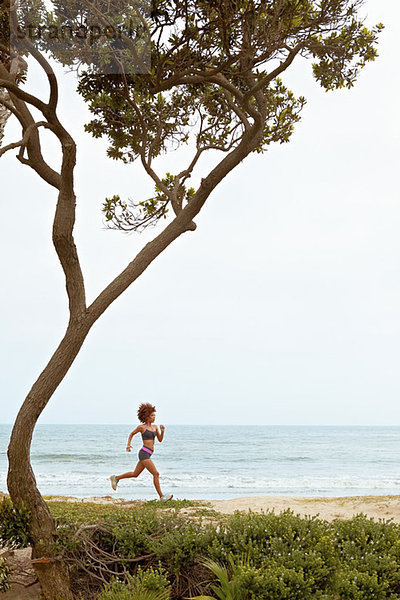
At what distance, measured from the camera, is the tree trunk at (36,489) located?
5383mm

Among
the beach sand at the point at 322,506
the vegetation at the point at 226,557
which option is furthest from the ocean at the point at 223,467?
the vegetation at the point at 226,557

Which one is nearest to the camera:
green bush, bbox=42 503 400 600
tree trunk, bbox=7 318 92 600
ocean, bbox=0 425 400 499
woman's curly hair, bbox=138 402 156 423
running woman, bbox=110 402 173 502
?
green bush, bbox=42 503 400 600

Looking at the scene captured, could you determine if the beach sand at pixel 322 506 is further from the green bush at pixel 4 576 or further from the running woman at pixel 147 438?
the green bush at pixel 4 576

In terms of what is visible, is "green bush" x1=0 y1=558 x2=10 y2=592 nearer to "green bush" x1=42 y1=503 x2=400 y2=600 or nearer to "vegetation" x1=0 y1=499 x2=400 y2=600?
"vegetation" x1=0 y1=499 x2=400 y2=600

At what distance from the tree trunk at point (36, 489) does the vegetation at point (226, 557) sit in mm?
103

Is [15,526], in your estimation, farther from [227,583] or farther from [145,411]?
[145,411]

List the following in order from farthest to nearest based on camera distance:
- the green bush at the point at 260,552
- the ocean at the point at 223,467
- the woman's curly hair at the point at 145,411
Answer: the ocean at the point at 223,467 < the woman's curly hair at the point at 145,411 < the green bush at the point at 260,552

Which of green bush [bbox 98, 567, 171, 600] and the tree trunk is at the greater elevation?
the tree trunk

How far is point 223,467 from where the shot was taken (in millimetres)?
34594

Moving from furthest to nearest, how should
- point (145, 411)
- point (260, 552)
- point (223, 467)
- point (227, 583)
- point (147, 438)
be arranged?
point (223, 467) < point (145, 411) < point (147, 438) < point (260, 552) < point (227, 583)

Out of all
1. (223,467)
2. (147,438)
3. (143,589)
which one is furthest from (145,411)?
(223,467)

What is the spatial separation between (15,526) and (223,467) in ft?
99.8

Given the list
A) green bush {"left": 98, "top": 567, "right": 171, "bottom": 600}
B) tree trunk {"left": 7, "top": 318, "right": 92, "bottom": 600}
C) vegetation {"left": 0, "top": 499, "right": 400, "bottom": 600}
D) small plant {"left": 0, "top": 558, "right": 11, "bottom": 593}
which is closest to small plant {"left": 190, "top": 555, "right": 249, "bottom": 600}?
vegetation {"left": 0, "top": 499, "right": 400, "bottom": 600}

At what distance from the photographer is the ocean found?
75.6ft
